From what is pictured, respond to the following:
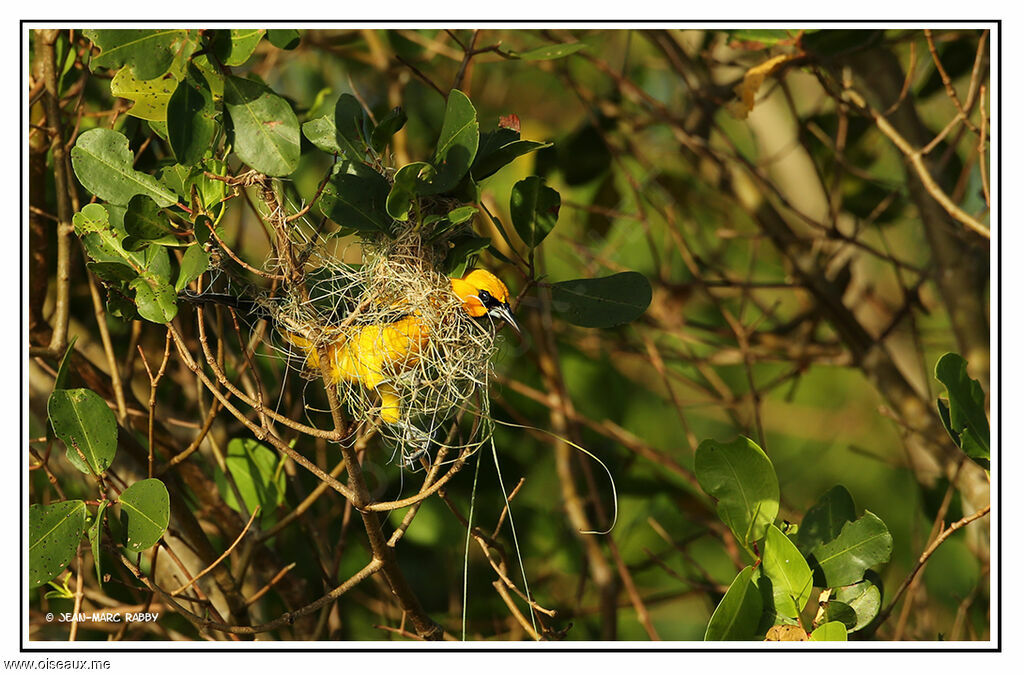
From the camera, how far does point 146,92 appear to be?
138 centimetres

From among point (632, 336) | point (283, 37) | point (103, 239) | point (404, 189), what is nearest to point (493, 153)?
point (404, 189)

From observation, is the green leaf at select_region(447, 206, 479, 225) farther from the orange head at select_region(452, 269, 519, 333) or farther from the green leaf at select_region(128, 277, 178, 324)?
the green leaf at select_region(128, 277, 178, 324)

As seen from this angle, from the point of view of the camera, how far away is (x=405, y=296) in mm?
1407

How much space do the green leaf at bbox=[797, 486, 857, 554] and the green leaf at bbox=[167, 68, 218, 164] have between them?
1.23 m

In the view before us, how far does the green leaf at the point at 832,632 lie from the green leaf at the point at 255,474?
1.11 metres

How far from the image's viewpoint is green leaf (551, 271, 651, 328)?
4.74 ft

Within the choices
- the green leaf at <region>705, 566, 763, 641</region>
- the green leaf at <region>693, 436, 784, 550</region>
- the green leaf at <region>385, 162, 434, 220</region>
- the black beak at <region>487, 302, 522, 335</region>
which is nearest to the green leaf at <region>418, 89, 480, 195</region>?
the green leaf at <region>385, 162, 434, 220</region>

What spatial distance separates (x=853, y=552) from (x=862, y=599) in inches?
3.5

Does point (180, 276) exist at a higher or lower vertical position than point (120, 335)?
higher

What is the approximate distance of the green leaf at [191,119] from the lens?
1288mm

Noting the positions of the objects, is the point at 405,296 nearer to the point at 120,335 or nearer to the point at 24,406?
the point at 24,406

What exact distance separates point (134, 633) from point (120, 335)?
75cm

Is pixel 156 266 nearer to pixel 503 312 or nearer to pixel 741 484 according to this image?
pixel 503 312
